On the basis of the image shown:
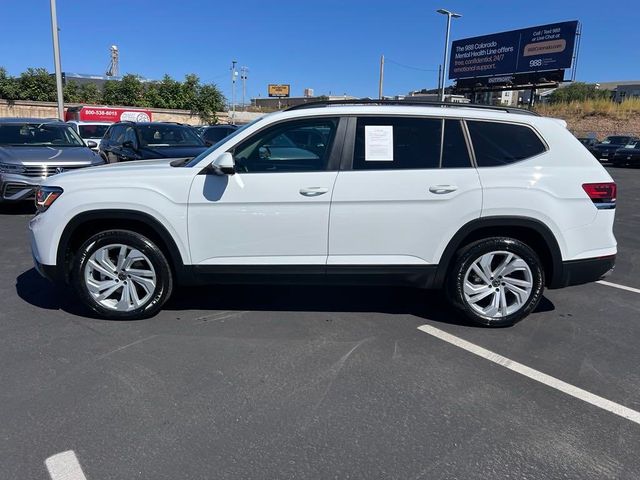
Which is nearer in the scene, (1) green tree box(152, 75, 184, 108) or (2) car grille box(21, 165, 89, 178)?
(2) car grille box(21, 165, 89, 178)

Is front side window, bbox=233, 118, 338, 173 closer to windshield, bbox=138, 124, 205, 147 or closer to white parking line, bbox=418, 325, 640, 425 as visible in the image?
white parking line, bbox=418, 325, 640, 425

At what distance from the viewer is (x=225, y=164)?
3.74 meters

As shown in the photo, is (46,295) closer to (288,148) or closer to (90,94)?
(288,148)

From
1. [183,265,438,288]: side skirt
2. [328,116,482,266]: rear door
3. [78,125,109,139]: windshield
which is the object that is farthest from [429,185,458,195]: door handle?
[78,125,109,139]: windshield

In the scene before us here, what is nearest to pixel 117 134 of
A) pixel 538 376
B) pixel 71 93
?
pixel 538 376

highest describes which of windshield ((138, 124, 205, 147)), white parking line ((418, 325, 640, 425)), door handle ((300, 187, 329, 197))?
windshield ((138, 124, 205, 147))

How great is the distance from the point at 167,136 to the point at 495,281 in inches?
312

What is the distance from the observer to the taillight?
3.98 m

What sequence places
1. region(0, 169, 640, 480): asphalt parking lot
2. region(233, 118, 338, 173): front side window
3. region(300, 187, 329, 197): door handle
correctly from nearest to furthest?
region(0, 169, 640, 480): asphalt parking lot → region(300, 187, 329, 197): door handle → region(233, 118, 338, 173): front side window

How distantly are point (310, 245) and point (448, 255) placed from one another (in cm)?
114

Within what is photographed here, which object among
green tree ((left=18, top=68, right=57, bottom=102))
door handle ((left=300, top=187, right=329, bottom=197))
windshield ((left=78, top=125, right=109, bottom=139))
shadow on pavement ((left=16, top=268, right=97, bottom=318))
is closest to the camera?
door handle ((left=300, top=187, right=329, bottom=197))

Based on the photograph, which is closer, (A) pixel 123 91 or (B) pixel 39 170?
(B) pixel 39 170

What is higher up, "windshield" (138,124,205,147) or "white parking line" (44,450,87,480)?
"windshield" (138,124,205,147)

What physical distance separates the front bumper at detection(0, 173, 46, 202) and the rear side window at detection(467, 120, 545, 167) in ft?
24.5
